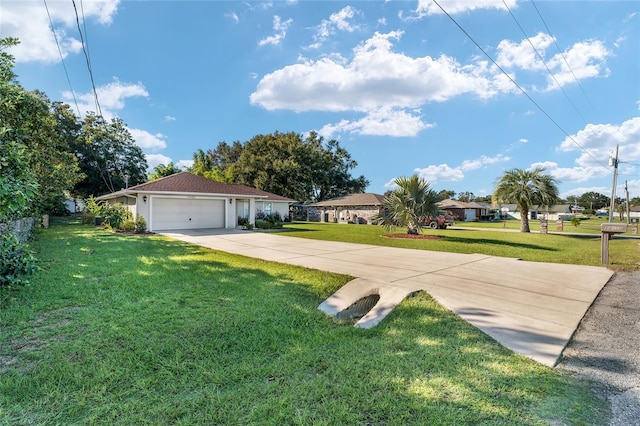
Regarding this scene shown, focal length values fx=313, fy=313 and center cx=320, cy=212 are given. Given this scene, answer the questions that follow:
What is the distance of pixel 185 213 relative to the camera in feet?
64.4

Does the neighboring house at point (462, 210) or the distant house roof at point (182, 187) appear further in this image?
the neighboring house at point (462, 210)

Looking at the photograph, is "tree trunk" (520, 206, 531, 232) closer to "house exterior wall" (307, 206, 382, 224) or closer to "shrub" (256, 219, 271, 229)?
"house exterior wall" (307, 206, 382, 224)

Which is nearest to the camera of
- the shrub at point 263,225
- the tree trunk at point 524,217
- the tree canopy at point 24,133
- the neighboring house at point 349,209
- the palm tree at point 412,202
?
the tree canopy at point 24,133

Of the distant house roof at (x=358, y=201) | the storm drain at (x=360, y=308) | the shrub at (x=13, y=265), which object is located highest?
the distant house roof at (x=358, y=201)

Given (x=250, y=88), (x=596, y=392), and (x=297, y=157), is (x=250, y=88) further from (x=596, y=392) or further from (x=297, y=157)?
(x=297, y=157)

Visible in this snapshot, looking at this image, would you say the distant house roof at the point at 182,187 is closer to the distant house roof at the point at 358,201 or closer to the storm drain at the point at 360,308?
the distant house roof at the point at 358,201

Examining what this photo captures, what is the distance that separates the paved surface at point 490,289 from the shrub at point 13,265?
461 centimetres

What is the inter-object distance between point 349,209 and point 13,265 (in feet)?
106

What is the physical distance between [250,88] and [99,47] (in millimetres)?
8397

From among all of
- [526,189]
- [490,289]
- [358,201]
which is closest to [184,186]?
[490,289]

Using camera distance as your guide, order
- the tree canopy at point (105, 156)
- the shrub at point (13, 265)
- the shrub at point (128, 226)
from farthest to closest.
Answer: the tree canopy at point (105, 156) < the shrub at point (128, 226) < the shrub at point (13, 265)

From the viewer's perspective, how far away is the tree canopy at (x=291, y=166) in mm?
41375

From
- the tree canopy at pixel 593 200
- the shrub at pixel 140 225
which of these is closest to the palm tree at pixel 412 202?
the shrub at pixel 140 225

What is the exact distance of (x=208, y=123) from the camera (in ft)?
87.7
